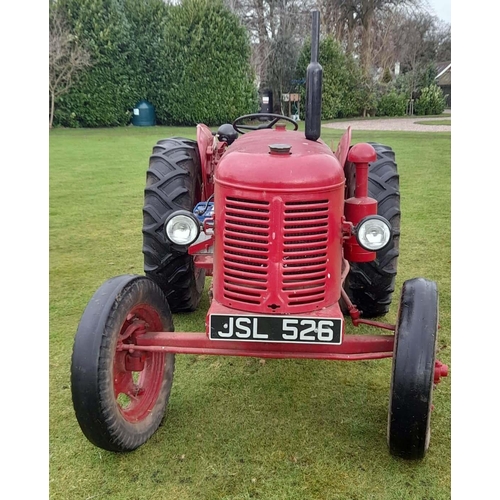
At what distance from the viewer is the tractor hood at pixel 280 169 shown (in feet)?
8.55

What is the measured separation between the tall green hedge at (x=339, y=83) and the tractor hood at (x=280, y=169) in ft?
66.5

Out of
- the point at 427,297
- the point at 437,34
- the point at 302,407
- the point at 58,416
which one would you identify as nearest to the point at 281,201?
the point at 427,297

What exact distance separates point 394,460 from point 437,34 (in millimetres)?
34198

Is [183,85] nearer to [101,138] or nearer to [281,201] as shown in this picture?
[101,138]

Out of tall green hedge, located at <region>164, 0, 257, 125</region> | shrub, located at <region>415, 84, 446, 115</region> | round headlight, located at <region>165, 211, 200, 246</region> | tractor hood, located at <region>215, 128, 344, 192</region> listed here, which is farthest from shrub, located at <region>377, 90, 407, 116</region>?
round headlight, located at <region>165, 211, 200, 246</region>

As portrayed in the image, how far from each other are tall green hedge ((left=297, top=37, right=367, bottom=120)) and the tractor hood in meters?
20.3

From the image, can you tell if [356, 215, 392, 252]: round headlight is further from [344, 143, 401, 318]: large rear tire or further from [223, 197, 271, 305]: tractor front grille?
[344, 143, 401, 318]: large rear tire

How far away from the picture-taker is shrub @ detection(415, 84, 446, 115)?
2766 cm

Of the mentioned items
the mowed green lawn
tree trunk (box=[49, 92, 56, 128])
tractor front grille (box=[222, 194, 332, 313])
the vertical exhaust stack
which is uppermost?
tree trunk (box=[49, 92, 56, 128])

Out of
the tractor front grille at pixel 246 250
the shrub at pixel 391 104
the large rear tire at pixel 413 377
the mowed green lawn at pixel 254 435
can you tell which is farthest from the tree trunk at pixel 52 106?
the large rear tire at pixel 413 377

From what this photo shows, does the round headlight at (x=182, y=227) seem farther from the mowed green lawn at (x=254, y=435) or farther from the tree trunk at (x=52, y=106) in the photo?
the tree trunk at (x=52, y=106)

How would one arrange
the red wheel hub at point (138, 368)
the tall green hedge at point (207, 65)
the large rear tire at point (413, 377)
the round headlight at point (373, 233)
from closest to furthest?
the large rear tire at point (413, 377) < the round headlight at point (373, 233) < the red wheel hub at point (138, 368) < the tall green hedge at point (207, 65)

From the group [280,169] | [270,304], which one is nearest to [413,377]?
[270,304]

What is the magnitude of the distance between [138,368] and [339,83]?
2320cm
